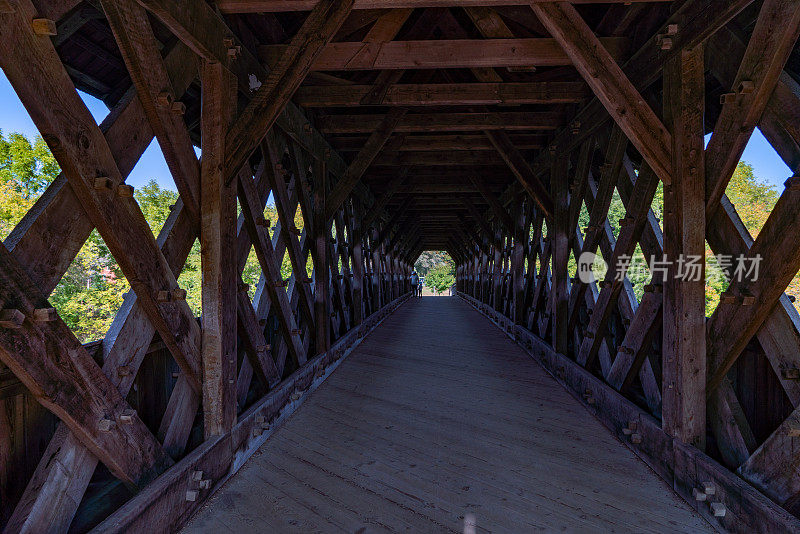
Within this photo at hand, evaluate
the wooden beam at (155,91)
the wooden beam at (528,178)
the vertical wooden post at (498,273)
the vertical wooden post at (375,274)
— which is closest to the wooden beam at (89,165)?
the wooden beam at (155,91)

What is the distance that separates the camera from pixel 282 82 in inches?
100

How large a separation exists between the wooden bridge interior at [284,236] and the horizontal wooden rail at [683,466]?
0.05ft

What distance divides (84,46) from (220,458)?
2.34m

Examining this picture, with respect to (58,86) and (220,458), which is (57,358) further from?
(220,458)

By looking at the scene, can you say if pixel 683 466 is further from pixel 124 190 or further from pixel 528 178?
pixel 528 178

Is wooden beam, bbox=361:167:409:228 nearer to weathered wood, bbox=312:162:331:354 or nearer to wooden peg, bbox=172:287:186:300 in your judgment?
weathered wood, bbox=312:162:331:354

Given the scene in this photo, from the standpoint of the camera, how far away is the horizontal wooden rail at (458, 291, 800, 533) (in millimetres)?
1788

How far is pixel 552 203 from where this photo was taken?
4.95m

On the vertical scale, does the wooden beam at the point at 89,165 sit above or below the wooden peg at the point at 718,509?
above

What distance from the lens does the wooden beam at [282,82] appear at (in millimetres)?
2477

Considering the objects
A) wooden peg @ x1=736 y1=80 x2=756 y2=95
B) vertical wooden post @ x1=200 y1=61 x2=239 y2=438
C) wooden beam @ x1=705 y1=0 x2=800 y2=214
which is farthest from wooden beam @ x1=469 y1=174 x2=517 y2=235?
vertical wooden post @ x1=200 y1=61 x2=239 y2=438

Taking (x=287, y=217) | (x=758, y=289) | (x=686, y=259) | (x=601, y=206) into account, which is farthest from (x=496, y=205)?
(x=758, y=289)

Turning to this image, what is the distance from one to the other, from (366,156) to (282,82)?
7.42 ft

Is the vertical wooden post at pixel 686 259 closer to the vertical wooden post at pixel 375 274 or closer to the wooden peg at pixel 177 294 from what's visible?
the wooden peg at pixel 177 294
